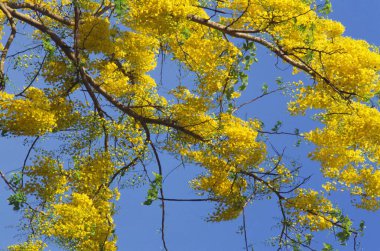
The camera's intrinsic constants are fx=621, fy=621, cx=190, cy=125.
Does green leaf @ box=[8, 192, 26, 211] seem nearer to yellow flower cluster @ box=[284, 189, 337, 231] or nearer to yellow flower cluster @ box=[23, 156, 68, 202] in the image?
yellow flower cluster @ box=[23, 156, 68, 202]

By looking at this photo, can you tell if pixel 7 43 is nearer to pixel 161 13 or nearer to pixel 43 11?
pixel 43 11

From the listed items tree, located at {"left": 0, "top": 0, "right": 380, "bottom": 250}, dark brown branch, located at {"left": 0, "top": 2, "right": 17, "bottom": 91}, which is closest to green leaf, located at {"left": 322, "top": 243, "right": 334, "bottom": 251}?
tree, located at {"left": 0, "top": 0, "right": 380, "bottom": 250}

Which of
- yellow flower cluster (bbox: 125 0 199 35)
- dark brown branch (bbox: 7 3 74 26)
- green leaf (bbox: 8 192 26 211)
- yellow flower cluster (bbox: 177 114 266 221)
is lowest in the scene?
green leaf (bbox: 8 192 26 211)

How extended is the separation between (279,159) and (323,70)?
1220 millimetres

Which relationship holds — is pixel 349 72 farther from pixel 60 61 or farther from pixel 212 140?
pixel 60 61

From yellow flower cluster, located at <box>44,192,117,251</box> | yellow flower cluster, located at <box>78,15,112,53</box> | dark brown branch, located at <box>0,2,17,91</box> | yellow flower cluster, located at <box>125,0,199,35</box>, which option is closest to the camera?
yellow flower cluster, located at <box>44,192,117,251</box>

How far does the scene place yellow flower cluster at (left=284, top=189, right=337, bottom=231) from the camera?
7.67 metres

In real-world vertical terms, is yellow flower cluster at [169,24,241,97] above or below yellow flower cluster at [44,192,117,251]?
above

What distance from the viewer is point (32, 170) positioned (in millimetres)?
7129

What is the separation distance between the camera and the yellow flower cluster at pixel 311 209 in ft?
25.2

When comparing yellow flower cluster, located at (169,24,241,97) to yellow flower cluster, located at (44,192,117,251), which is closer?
yellow flower cluster, located at (44,192,117,251)

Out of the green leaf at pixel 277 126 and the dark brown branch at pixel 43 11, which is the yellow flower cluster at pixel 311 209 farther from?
the dark brown branch at pixel 43 11

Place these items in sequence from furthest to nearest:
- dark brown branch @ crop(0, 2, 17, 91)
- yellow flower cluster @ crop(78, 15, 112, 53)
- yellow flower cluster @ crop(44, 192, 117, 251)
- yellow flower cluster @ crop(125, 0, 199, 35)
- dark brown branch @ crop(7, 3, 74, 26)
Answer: dark brown branch @ crop(7, 3, 74, 26) < yellow flower cluster @ crop(78, 15, 112, 53) < dark brown branch @ crop(0, 2, 17, 91) < yellow flower cluster @ crop(125, 0, 199, 35) < yellow flower cluster @ crop(44, 192, 117, 251)

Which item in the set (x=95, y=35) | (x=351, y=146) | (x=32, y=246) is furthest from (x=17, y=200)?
(x=351, y=146)
